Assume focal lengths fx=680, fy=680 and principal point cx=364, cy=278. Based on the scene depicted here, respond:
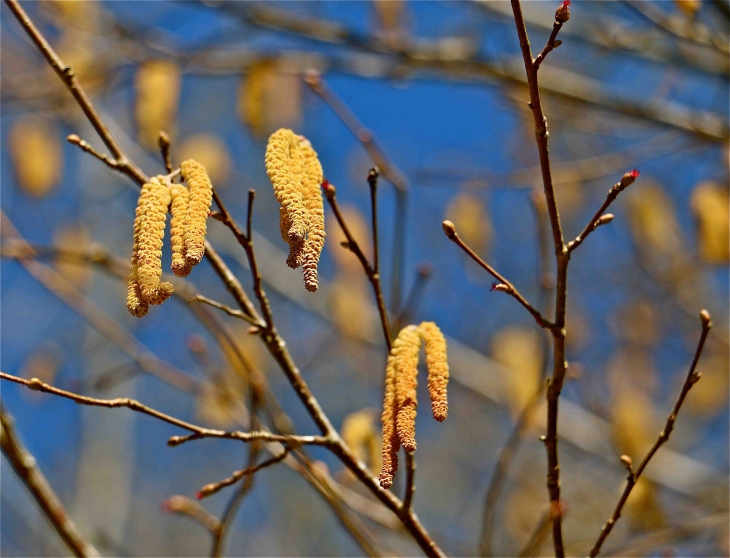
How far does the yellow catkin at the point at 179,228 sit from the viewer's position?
869 mm

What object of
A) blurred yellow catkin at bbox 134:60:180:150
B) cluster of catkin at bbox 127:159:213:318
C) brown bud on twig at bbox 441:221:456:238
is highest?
blurred yellow catkin at bbox 134:60:180:150

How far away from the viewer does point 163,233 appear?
3.11 ft

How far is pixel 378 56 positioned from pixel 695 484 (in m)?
2.57

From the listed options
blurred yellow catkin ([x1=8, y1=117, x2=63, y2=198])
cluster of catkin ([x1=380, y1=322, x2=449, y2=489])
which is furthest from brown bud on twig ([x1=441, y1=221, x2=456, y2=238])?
blurred yellow catkin ([x1=8, y1=117, x2=63, y2=198])

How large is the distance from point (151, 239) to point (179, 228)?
0.13 feet

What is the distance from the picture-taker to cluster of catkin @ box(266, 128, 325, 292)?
0.87 m

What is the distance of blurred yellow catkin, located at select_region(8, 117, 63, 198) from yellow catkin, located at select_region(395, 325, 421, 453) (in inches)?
106

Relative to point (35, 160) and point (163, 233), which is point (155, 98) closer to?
point (35, 160)

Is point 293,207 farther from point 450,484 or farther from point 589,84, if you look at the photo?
point 450,484

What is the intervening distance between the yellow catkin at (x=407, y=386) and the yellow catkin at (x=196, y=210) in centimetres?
34

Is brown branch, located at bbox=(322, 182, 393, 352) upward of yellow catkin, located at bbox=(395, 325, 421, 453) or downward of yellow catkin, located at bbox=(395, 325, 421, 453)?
upward

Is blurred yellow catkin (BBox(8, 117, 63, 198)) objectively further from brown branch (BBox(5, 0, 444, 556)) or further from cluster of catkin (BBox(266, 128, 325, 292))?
cluster of catkin (BBox(266, 128, 325, 292))

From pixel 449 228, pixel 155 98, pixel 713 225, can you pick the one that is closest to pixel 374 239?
pixel 449 228

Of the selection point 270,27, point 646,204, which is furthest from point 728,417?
point 270,27
